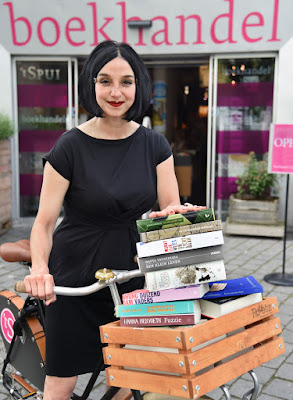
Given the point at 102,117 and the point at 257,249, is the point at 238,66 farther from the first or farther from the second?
the point at 102,117

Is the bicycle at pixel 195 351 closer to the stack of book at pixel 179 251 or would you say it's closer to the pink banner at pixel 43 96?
the stack of book at pixel 179 251

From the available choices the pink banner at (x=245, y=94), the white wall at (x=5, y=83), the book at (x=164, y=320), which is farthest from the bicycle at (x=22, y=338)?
the pink banner at (x=245, y=94)

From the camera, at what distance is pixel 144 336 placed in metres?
1.59

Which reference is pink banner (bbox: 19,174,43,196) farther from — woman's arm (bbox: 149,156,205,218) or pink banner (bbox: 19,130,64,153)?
woman's arm (bbox: 149,156,205,218)

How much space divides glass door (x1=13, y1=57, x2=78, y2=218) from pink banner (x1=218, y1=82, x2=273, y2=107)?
2618 millimetres

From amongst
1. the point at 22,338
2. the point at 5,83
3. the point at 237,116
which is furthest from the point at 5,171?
the point at 22,338

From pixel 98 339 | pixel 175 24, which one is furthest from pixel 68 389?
pixel 175 24

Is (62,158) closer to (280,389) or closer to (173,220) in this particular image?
(173,220)

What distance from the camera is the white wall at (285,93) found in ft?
26.7

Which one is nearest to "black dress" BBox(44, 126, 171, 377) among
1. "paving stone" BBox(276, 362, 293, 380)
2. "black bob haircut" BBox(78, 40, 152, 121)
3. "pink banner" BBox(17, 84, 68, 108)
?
"black bob haircut" BBox(78, 40, 152, 121)

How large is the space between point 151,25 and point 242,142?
2526mm

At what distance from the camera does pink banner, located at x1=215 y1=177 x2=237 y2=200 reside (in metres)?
8.89

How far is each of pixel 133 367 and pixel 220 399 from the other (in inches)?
75.8

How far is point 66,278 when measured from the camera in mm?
2246
